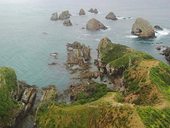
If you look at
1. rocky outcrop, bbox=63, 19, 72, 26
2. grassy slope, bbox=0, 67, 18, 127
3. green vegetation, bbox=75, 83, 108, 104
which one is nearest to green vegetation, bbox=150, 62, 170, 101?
green vegetation, bbox=75, 83, 108, 104

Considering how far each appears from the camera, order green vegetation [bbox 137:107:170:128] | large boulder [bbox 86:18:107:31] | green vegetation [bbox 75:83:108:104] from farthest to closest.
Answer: large boulder [bbox 86:18:107:31] < green vegetation [bbox 75:83:108:104] < green vegetation [bbox 137:107:170:128]

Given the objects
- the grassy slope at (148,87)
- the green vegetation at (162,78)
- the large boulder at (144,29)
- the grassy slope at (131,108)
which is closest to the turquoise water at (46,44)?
the large boulder at (144,29)

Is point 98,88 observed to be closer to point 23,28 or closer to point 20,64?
point 20,64

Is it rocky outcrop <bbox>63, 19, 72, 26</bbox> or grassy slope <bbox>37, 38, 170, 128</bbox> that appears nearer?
grassy slope <bbox>37, 38, 170, 128</bbox>

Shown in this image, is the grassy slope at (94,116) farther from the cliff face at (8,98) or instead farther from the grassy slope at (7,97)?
the grassy slope at (7,97)

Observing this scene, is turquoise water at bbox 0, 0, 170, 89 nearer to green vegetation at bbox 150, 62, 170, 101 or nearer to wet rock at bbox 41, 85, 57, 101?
wet rock at bbox 41, 85, 57, 101

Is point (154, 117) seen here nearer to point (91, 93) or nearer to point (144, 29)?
point (91, 93)

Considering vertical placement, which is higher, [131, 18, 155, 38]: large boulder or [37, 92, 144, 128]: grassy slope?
[37, 92, 144, 128]: grassy slope

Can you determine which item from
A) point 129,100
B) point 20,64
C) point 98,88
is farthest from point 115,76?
point 20,64
